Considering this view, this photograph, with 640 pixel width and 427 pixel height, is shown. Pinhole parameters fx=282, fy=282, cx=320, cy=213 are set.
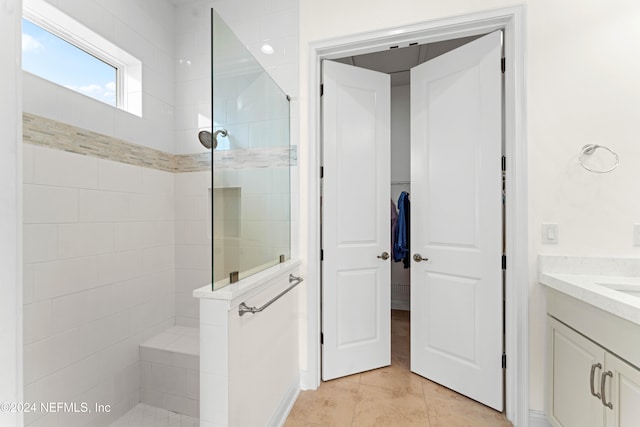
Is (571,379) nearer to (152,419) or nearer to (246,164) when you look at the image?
(246,164)

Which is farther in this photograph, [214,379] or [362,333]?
[362,333]

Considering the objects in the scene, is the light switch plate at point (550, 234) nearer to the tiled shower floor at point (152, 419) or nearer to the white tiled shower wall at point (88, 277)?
the tiled shower floor at point (152, 419)

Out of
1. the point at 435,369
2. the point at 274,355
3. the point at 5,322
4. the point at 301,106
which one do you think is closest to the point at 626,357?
the point at 435,369

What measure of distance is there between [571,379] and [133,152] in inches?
114

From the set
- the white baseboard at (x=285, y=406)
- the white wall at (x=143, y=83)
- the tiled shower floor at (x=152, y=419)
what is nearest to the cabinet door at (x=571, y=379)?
the white baseboard at (x=285, y=406)

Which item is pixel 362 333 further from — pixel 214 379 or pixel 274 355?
pixel 214 379

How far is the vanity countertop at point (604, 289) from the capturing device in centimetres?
106

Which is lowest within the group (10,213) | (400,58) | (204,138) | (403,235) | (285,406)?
(285,406)

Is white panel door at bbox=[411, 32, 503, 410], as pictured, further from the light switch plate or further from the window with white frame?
the window with white frame

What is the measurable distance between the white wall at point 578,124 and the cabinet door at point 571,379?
110 millimetres

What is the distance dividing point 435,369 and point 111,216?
8.14ft

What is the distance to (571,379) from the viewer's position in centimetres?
136

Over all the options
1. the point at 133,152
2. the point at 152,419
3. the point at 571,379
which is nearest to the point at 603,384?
the point at 571,379

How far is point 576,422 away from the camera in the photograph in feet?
4.29
